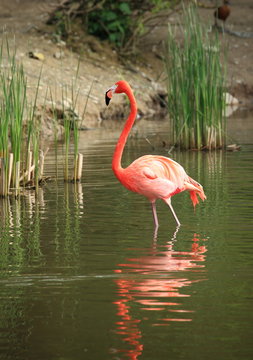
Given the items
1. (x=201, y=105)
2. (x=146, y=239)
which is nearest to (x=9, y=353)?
(x=146, y=239)

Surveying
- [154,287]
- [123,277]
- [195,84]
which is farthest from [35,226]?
[195,84]

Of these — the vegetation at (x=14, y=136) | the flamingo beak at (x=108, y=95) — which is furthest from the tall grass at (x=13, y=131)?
the flamingo beak at (x=108, y=95)

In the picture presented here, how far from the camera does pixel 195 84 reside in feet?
38.1

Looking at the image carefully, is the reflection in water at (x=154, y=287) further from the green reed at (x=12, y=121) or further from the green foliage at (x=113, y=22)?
the green foliage at (x=113, y=22)

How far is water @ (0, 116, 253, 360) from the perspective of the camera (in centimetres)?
424

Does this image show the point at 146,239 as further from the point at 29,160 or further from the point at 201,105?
the point at 201,105

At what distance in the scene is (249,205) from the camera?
8.01 meters

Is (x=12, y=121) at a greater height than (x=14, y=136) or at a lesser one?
greater

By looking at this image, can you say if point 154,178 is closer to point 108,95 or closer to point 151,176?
point 151,176

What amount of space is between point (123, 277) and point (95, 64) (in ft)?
53.8

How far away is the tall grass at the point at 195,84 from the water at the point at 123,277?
2.67m

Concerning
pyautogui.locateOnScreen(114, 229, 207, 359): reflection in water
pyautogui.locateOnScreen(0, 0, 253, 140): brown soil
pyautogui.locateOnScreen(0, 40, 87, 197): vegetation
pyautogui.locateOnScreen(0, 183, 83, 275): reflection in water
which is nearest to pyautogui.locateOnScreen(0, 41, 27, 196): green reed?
pyautogui.locateOnScreen(0, 40, 87, 197): vegetation

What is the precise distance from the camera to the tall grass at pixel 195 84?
37.7 ft

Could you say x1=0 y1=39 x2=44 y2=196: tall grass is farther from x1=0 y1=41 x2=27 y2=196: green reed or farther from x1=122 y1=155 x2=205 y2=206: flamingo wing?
x1=122 y1=155 x2=205 y2=206: flamingo wing
